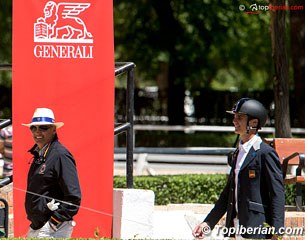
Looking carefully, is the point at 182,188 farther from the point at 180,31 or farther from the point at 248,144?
the point at 180,31

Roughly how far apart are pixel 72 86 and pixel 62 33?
0.50 meters

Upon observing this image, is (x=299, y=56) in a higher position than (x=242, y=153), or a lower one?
higher

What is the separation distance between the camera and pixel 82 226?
856cm

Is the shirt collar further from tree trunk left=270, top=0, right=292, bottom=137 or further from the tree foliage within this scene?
the tree foliage

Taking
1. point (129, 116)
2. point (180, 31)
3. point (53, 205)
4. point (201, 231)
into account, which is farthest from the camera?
point (180, 31)

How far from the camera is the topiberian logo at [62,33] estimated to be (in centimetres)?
843

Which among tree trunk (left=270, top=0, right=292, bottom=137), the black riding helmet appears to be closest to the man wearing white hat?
the black riding helmet

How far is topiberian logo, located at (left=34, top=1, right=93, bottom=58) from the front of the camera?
8.43m

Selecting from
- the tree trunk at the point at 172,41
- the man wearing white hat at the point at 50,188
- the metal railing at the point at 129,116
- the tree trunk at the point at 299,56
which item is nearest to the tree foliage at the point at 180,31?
the tree trunk at the point at 172,41

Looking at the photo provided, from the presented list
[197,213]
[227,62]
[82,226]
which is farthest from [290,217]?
[227,62]

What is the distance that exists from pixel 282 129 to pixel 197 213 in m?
3.83

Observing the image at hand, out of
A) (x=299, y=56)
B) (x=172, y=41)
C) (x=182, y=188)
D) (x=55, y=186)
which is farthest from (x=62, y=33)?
(x=172, y=41)

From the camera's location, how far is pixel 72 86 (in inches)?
335

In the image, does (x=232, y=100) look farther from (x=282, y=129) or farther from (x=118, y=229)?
(x=118, y=229)
